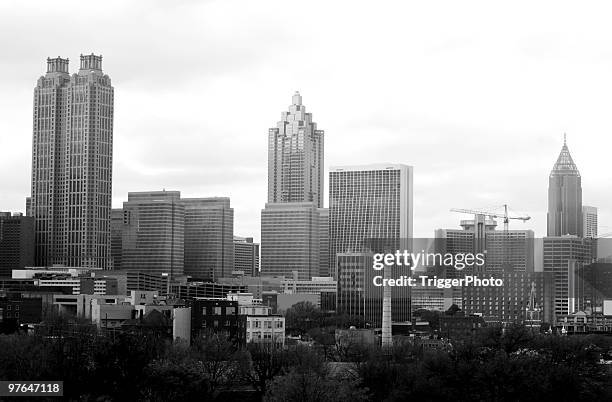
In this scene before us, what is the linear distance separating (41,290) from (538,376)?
404 feet

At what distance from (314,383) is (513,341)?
2672cm

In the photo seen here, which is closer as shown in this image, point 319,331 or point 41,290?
point 319,331

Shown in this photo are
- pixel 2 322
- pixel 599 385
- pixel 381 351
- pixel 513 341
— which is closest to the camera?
pixel 599 385

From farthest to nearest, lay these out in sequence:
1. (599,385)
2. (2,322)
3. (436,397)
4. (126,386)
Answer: (2,322)
(599,385)
(436,397)
(126,386)

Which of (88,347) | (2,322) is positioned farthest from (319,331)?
(88,347)

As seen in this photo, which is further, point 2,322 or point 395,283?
point 395,283

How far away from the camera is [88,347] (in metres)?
83.8

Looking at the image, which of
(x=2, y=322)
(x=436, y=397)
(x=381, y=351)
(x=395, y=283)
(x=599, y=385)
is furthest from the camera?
(x=395, y=283)

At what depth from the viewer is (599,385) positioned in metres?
81.4

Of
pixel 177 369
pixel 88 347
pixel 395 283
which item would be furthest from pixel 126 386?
pixel 395 283

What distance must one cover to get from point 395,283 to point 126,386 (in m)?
120

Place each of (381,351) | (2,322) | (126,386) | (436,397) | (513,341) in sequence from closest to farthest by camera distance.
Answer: (126,386) < (436,397) < (513,341) < (381,351) < (2,322)

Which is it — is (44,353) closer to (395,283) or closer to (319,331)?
(319,331)

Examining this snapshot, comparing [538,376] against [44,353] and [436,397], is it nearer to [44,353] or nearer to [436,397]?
[436,397]
